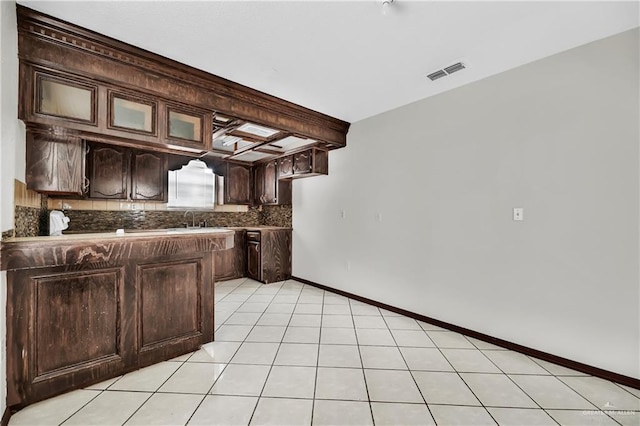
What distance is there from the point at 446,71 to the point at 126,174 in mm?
4475

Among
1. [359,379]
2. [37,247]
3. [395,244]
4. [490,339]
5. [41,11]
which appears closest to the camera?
[37,247]

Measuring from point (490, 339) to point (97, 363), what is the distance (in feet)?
10.9

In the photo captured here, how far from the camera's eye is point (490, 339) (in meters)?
2.55

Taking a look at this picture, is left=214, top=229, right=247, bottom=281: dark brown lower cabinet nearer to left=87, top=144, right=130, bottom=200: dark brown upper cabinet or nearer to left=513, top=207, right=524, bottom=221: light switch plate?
left=87, top=144, right=130, bottom=200: dark brown upper cabinet

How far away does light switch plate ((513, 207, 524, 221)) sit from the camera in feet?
7.87

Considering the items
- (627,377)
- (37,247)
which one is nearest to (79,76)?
(37,247)

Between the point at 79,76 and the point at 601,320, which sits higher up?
the point at 79,76

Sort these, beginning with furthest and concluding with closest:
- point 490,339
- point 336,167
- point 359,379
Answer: point 336,167
point 490,339
point 359,379

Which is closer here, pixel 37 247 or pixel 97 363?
pixel 37 247

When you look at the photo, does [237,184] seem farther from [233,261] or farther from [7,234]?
[7,234]

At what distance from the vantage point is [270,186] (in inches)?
207

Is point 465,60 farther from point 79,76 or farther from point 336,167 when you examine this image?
point 79,76

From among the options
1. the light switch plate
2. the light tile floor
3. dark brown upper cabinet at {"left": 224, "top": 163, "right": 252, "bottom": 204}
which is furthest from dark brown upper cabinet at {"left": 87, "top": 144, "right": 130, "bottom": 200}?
the light switch plate

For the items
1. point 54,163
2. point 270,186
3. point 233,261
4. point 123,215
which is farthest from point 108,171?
point 270,186
